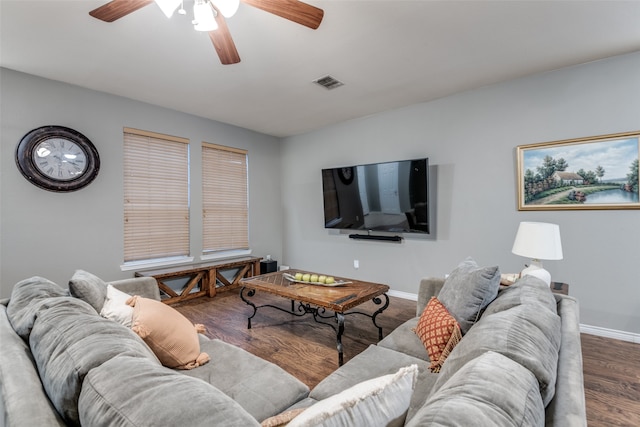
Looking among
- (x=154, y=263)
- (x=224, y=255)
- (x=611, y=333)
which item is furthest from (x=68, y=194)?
(x=611, y=333)

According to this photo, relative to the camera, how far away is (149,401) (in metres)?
0.62

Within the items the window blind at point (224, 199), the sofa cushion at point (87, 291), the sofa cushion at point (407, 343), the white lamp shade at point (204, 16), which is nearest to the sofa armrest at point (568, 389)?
the sofa cushion at point (407, 343)

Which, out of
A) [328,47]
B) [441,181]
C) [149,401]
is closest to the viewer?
[149,401]

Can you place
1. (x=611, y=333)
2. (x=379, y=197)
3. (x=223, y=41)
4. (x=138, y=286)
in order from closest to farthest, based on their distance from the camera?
(x=223, y=41) → (x=138, y=286) → (x=611, y=333) → (x=379, y=197)

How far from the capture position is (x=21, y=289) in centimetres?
140

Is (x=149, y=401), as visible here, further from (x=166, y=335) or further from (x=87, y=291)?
(x=87, y=291)

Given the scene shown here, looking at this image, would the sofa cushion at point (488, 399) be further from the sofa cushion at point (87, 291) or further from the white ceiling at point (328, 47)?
the white ceiling at point (328, 47)

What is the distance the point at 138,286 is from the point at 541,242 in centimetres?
302

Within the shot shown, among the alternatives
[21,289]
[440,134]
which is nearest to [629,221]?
[440,134]

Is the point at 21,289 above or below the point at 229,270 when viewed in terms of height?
above

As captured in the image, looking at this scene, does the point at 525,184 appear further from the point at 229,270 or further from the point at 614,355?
the point at 229,270

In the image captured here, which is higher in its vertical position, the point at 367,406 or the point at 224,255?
the point at 367,406

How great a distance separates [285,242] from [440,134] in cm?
329

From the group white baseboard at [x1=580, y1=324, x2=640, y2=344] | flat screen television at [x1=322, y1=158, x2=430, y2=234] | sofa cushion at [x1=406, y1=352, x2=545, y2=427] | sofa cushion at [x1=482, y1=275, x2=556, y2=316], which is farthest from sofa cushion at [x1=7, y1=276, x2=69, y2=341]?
white baseboard at [x1=580, y1=324, x2=640, y2=344]
